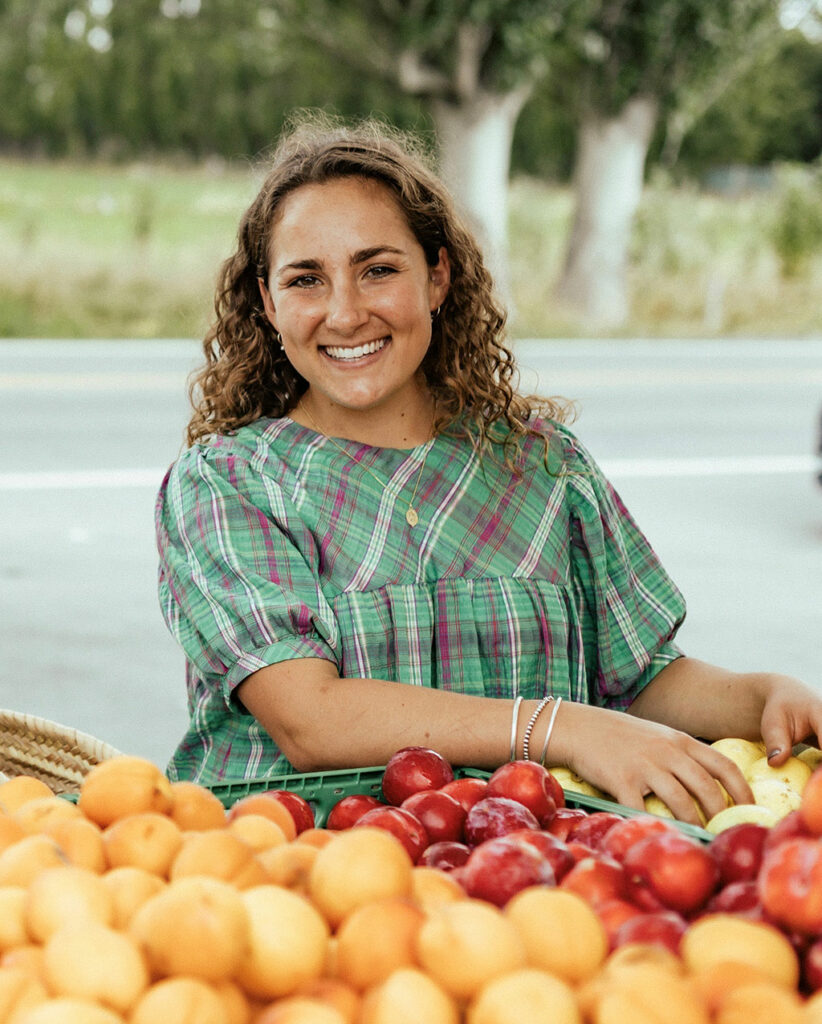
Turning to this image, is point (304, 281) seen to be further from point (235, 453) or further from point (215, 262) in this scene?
point (215, 262)

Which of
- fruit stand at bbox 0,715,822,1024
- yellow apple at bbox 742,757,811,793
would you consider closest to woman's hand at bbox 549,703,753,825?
yellow apple at bbox 742,757,811,793

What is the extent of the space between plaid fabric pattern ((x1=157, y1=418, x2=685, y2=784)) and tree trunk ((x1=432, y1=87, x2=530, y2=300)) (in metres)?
13.1

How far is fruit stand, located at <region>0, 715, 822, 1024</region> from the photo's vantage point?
98cm

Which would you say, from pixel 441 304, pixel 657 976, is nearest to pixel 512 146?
pixel 441 304

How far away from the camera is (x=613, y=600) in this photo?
7.62 ft

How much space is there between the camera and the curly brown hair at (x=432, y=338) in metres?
2.29

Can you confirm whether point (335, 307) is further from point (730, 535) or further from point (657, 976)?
point (730, 535)

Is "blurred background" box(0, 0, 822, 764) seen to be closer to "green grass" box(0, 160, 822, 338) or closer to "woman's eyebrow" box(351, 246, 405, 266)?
"green grass" box(0, 160, 822, 338)

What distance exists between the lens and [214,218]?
19.4 m

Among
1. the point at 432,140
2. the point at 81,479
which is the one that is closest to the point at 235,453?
the point at 81,479

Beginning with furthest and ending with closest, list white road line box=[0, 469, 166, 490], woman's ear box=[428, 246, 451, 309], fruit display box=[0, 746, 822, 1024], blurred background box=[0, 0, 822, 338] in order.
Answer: blurred background box=[0, 0, 822, 338] < white road line box=[0, 469, 166, 490] < woman's ear box=[428, 246, 451, 309] < fruit display box=[0, 746, 822, 1024]

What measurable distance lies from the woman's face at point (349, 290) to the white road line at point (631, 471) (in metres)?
5.28

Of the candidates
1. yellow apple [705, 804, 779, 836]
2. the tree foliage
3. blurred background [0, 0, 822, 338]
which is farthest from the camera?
blurred background [0, 0, 822, 338]

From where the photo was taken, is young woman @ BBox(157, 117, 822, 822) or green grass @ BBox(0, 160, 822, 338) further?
green grass @ BBox(0, 160, 822, 338)
